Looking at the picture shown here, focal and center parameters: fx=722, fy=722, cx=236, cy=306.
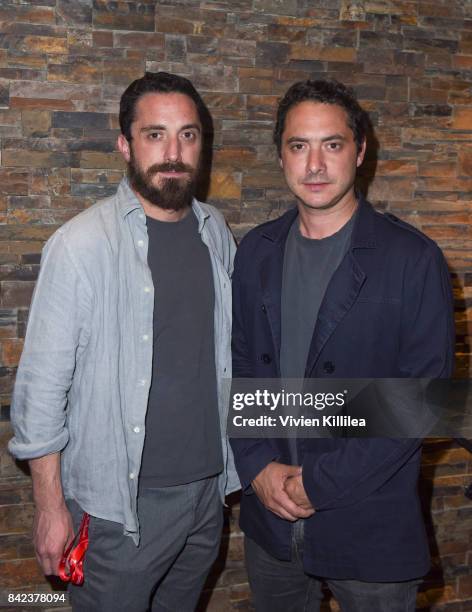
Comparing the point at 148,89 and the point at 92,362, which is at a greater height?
the point at 148,89

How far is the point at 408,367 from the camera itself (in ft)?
6.52

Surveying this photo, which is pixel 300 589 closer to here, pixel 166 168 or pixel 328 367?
pixel 328 367

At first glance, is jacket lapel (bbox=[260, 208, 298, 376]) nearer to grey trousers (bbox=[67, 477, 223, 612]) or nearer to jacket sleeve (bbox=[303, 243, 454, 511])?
jacket sleeve (bbox=[303, 243, 454, 511])

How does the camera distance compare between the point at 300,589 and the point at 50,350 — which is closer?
the point at 50,350

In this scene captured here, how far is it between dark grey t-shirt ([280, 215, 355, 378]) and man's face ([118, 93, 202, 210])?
42 cm

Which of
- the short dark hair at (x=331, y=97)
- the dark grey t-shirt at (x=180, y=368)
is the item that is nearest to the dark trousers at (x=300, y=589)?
the dark grey t-shirt at (x=180, y=368)

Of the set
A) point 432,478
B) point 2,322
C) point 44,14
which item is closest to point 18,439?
point 2,322

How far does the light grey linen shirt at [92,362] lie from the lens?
2.06 metres

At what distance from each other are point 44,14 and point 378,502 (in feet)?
6.63

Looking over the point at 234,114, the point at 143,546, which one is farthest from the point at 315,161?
the point at 143,546

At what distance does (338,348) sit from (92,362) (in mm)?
716

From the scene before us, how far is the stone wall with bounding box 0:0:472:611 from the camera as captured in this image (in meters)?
2.66

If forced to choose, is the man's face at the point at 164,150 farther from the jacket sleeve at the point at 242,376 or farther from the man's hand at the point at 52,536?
the man's hand at the point at 52,536

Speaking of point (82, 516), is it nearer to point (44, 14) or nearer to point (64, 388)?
point (64, 388)
